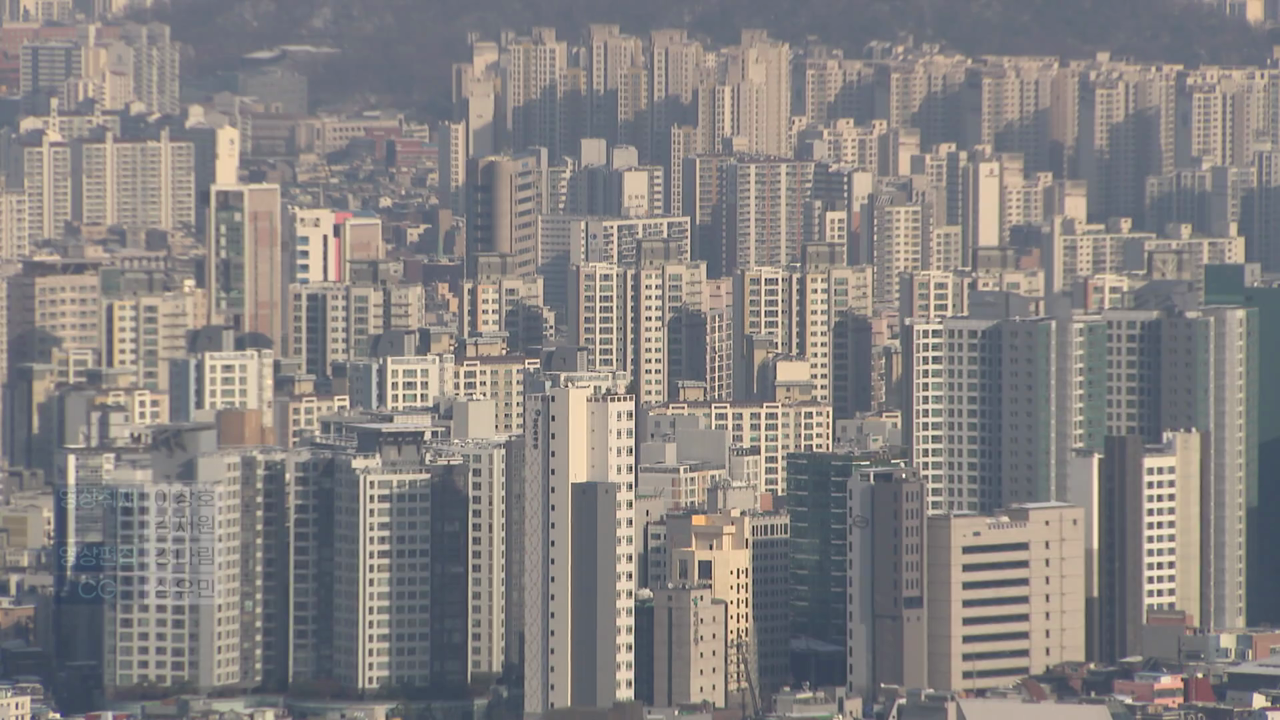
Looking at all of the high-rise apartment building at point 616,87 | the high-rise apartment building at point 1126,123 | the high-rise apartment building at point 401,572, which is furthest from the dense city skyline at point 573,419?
the high-rise apartment building at point 616,87

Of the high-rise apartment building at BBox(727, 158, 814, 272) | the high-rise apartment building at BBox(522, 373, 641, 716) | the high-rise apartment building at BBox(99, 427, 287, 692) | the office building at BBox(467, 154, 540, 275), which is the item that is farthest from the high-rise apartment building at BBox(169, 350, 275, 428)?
the high-rise apartment building at BBox(727, 158, 814, 272)

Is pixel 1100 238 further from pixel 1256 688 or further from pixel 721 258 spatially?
pixel 1256 688

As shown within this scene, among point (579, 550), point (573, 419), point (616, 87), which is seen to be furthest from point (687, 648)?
point (616, 87)

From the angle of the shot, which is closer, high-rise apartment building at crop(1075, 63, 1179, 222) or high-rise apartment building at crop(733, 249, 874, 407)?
high-rise apartment building at crop(733, 249, 874, 407)

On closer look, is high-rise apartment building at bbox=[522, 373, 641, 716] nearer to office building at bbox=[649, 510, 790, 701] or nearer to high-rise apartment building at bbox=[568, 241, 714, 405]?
office building at bbox=[649, 510, 790, 701]

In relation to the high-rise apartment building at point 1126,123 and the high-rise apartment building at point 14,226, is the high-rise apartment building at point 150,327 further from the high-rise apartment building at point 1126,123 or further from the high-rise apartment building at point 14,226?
the high-rise apartment building at point 1126,123

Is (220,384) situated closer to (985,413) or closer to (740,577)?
(740,577)
